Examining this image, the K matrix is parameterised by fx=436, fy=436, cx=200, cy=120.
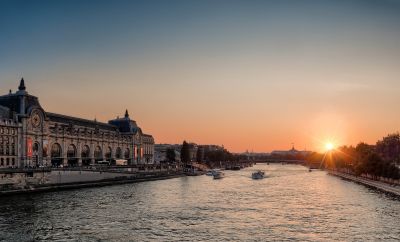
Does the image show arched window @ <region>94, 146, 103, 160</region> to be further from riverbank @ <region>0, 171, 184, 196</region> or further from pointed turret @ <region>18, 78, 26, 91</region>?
pointed turret @ <region>18, 78, 26, 91</region>

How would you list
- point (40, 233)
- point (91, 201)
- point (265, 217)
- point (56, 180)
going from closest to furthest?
point (40, 233) < point (265, 217) < point (91, 201) < point (56, 180)

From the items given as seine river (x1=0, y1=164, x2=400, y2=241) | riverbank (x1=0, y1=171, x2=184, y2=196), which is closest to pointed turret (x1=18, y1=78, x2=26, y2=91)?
riverbank (x1=0, y1=171, x2=184, y2=196)

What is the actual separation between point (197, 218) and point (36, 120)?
9298cm

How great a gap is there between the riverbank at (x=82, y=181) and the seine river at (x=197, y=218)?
6923 millimetres

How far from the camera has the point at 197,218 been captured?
205 ft

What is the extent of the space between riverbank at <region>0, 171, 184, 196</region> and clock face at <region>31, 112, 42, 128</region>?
27554 mm

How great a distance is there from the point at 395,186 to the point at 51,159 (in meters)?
106

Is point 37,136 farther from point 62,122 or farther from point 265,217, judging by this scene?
point 265,217

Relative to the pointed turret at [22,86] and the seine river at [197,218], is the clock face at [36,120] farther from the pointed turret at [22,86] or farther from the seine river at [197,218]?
the seine river at [197,218]

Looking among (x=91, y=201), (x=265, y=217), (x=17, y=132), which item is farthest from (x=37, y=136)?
(x=265, y=217)

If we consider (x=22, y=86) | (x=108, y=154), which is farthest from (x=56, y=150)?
(x=108, y=154)

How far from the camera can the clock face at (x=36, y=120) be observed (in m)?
137

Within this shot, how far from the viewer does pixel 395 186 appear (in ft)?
349

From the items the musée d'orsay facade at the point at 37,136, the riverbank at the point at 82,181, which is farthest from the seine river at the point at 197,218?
the musée d'orsay facade at the point at 37,136
